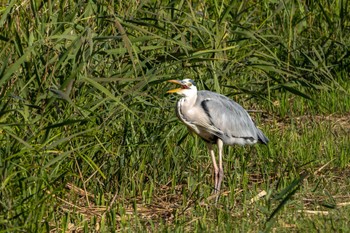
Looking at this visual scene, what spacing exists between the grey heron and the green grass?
4.5 inches

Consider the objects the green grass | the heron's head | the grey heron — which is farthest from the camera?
the grey heron

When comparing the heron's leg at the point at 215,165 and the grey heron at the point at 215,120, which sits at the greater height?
the grey heron at the point at 215,120

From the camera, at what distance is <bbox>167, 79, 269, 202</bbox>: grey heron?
7.17 meters

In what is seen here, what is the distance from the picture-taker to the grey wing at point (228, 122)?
7297mm

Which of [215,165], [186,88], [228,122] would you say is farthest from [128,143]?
[228,122]

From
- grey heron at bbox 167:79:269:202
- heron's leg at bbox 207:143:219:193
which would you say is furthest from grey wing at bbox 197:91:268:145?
heron's leg at bbox 207:143:219:193

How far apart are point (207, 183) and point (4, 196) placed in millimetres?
2132

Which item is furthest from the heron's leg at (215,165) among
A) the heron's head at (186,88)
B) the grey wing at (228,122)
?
the heron's head at (186,88)

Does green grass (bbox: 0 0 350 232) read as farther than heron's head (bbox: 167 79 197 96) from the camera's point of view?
No

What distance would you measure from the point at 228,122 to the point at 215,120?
104 millimetres

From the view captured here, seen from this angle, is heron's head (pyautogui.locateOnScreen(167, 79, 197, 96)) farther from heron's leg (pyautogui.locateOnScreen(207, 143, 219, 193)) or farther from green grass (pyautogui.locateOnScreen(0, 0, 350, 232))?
heron's leg (pyautogui.locateOnScreen(207, 143, 219, 193))

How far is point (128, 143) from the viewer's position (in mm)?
6957

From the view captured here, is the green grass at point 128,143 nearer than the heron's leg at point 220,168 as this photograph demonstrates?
Yes

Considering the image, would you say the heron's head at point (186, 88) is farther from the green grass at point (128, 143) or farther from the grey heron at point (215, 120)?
the green grass at point (128, 143)
